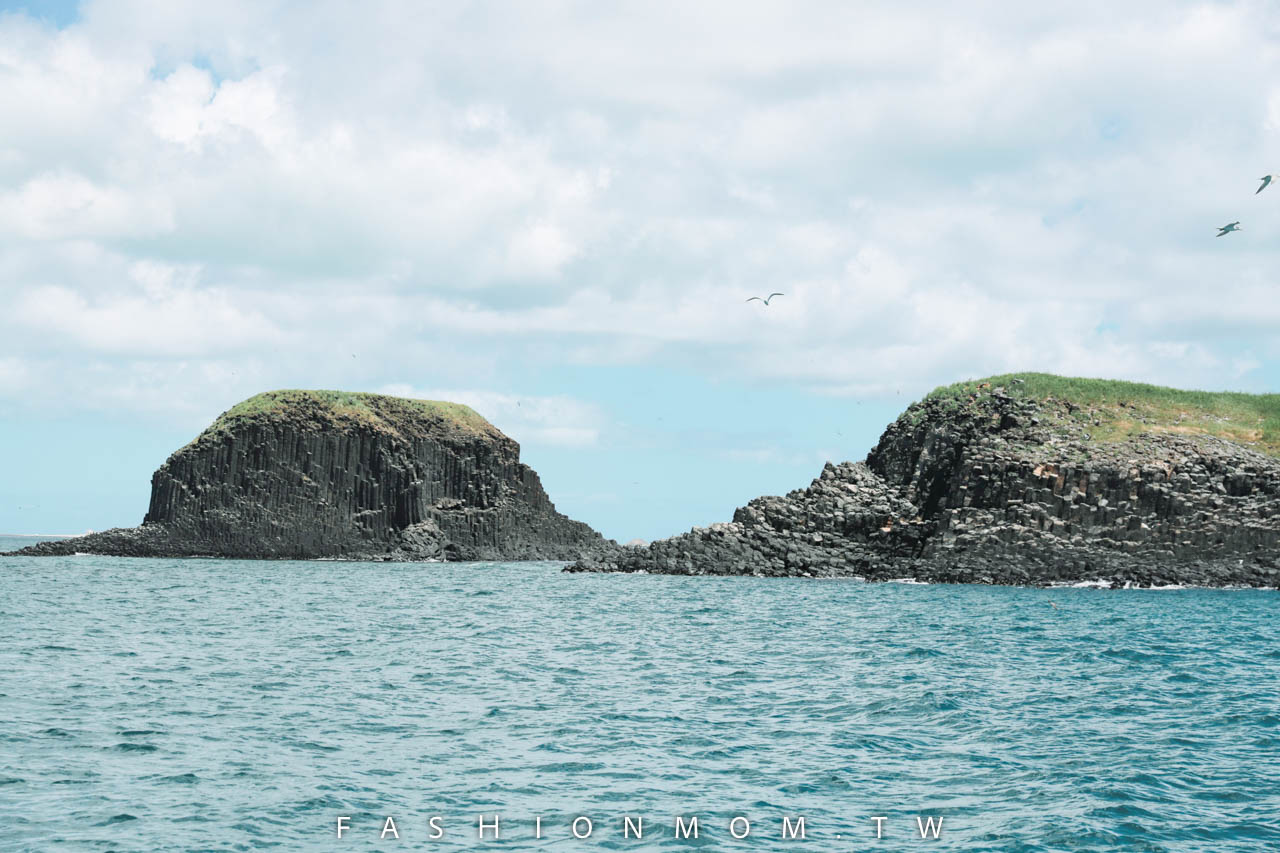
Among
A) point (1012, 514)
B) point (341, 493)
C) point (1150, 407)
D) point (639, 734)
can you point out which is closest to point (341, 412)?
point (341, 493)

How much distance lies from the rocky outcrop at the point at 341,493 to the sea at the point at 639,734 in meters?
72.4

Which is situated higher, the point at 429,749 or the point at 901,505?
the point at 901,505

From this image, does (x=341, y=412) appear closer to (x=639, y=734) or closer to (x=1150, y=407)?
(x=1150, y=407)

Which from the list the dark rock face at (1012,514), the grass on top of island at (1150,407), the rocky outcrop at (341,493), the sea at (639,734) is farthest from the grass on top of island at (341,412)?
the sea at (639,734)

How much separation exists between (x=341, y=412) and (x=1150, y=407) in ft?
255

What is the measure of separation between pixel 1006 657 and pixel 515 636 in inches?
603

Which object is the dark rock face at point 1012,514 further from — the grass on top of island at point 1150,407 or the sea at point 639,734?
the sea at point 639,734

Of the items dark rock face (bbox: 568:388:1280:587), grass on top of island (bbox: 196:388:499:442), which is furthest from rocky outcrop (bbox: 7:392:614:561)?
dark rock face (bbox: 568:388:1280:587)

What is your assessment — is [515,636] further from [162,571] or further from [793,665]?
[162,571]

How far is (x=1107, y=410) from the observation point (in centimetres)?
7969

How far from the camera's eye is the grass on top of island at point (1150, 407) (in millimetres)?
75875

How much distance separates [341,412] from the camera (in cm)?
11906

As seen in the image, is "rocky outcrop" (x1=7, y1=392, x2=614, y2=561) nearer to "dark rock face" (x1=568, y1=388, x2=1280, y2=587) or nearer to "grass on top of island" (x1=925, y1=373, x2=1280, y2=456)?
"dark rock face" (x1=568, y1=388, x2=1280, y2=587)

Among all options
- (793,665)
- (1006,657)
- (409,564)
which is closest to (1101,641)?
(1006,657)
